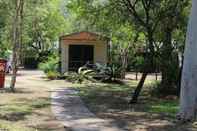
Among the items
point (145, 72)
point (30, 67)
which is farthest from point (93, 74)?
point (30, 67)

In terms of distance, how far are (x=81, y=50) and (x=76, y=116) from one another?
70.0 ft

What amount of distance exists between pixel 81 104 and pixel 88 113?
2469 millimetres

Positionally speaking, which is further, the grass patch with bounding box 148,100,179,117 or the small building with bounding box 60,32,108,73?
the small building with bounding box 60,32,108,73

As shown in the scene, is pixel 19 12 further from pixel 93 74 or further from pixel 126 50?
pixel 126 50

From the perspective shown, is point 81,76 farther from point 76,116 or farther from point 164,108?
point 76,116

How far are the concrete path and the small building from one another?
15416mm

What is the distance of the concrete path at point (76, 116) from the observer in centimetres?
1168

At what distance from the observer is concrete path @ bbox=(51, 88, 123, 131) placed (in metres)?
11.7

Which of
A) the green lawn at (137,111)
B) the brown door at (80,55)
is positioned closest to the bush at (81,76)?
the brown door at (80,55)

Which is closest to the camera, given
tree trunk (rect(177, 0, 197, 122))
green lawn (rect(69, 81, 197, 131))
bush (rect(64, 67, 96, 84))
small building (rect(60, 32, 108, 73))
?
green lawn (rect(69, 81, 197, 131))

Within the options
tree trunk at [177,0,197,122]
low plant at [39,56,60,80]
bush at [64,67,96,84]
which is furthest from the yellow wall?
tree trunk at [177,0,197,122]

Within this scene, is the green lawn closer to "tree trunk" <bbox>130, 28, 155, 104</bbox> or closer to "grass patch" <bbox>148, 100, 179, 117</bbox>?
"grass patch" <bbox>148, 100, 179, 117</bbox>

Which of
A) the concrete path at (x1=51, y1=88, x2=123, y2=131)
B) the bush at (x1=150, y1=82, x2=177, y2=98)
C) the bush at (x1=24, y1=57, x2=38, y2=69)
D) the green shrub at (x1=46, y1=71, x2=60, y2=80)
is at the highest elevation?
the bush at (x1=24, y1=57, x2=38, y2=69)

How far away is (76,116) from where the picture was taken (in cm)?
1361
